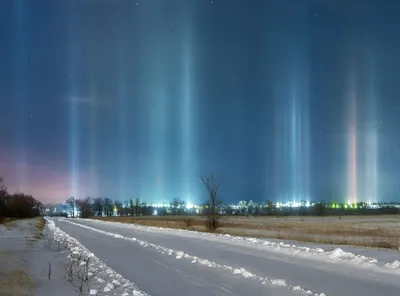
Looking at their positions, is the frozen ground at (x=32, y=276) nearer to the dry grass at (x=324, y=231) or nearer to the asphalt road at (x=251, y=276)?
the asphalt road at (x=251, y=276)

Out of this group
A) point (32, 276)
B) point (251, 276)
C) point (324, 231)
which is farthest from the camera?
point (324, 231)

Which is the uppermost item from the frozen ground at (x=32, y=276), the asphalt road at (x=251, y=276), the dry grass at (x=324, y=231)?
the asphalt road at (x=251, y=276)

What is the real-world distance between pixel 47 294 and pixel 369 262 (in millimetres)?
9784

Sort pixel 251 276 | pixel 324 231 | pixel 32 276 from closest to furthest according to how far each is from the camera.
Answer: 1. pixel 251 276
2. pixel 32 276
3. pixel 324 231

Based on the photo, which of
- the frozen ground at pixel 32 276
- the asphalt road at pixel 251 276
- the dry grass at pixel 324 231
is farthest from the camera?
the dry grass at pixel 324 231

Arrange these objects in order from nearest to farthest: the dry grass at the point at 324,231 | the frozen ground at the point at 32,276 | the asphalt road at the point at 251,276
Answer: the asphalt road at the point at 251,276 → the frozen ground at the point at 32,276 → the dry grass at the point at 324,231

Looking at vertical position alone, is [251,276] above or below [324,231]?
above

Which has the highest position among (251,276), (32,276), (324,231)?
(251,276)

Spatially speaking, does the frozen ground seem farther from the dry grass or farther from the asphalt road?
the dry grass

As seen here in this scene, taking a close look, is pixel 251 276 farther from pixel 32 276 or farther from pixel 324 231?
pixel 324 231

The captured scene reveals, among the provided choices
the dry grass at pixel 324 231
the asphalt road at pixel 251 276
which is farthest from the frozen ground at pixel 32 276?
the dry grass at pixel 324 231

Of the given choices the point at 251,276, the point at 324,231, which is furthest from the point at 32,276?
the point at 324,231

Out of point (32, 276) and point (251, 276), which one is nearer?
point (251, 276)

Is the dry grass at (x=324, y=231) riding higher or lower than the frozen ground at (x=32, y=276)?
lower
